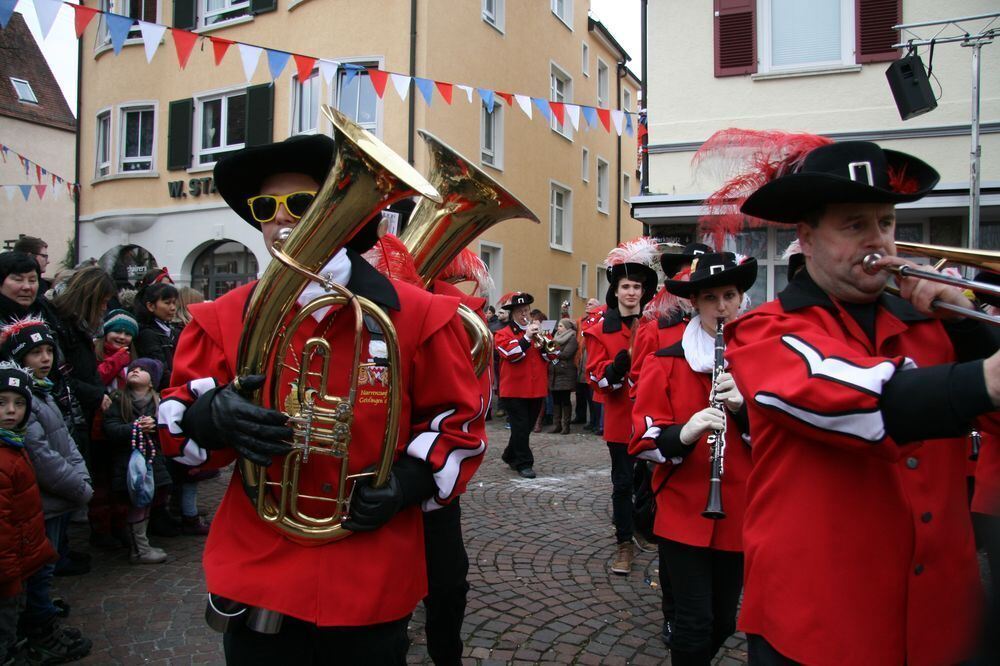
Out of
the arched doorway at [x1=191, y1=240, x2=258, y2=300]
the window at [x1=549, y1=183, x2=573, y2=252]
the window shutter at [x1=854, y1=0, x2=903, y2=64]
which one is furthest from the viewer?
the window at [x1=549, y1=183, x2=573, y2=252]

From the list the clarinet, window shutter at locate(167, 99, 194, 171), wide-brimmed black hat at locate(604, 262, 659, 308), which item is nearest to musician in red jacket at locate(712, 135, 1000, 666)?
the clarinet

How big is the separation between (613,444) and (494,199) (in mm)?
2544

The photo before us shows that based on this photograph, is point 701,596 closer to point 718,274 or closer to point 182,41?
point 718,274

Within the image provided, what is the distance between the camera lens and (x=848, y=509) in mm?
1776

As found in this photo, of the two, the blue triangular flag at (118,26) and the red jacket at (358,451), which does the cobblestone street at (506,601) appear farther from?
the blue triangular flag at (118,26)

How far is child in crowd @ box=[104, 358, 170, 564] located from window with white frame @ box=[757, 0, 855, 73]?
1006 centimetres

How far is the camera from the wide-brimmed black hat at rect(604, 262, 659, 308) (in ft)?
18.5

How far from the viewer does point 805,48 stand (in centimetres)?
1095

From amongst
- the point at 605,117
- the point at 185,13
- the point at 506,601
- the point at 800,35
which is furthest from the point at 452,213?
the point at 185,13

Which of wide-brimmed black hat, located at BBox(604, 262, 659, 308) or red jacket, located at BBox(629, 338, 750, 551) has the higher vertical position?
wide-brimmed black hat, located at BBox(604, 262, 659, 308)

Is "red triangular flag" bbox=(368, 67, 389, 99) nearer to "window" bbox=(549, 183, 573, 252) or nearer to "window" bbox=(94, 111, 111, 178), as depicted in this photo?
"window" bbox=(94, 111, 111, 178)

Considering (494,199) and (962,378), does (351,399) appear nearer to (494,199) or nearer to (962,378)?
(962,378)

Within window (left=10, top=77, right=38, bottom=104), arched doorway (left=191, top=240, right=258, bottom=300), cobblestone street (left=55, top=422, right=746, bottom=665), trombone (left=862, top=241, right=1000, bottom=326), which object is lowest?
cobblestone street (left=55, top=422, right=746, bottom=665)

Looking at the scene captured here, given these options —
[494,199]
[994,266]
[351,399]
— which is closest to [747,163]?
[494,199]
